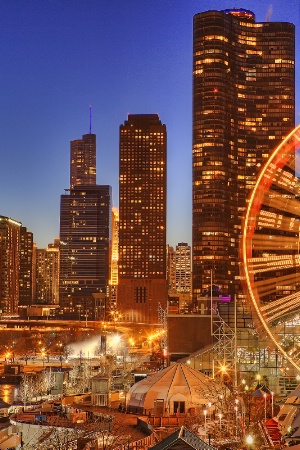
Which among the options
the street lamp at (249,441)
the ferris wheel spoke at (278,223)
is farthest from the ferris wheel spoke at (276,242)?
the street lamp at (249,441)

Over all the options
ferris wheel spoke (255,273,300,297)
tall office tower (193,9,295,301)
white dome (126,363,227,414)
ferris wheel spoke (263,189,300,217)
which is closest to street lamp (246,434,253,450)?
ferris wheel spoke (263,189,300,217)

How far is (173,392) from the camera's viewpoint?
4344 cm

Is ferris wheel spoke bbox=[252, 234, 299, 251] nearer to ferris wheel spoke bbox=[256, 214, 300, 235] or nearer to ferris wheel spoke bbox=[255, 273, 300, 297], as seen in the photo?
ferris wheel spoke bbox=[256, 214, 300, 235]

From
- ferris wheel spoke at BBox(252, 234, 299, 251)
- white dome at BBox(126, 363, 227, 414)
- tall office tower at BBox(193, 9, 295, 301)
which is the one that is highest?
tall office tower at BBox(193, 9, 295, 301)

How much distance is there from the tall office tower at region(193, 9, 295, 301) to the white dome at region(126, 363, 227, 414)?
11784 cm

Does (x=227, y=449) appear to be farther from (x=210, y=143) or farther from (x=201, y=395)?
(x=210, y=143)

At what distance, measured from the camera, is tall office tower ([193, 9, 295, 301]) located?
167625mm

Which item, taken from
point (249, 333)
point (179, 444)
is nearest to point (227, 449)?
point (179, 444)

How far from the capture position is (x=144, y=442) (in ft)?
106

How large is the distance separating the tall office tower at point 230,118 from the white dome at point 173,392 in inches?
4639

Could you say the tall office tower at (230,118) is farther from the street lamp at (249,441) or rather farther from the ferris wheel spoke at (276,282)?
the street lamp at (249,441)

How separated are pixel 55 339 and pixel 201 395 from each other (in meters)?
134

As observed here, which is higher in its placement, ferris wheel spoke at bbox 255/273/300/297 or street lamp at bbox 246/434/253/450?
ferris wheel spoke at bbox 255/273/300/297

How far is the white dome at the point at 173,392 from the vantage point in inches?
1679
